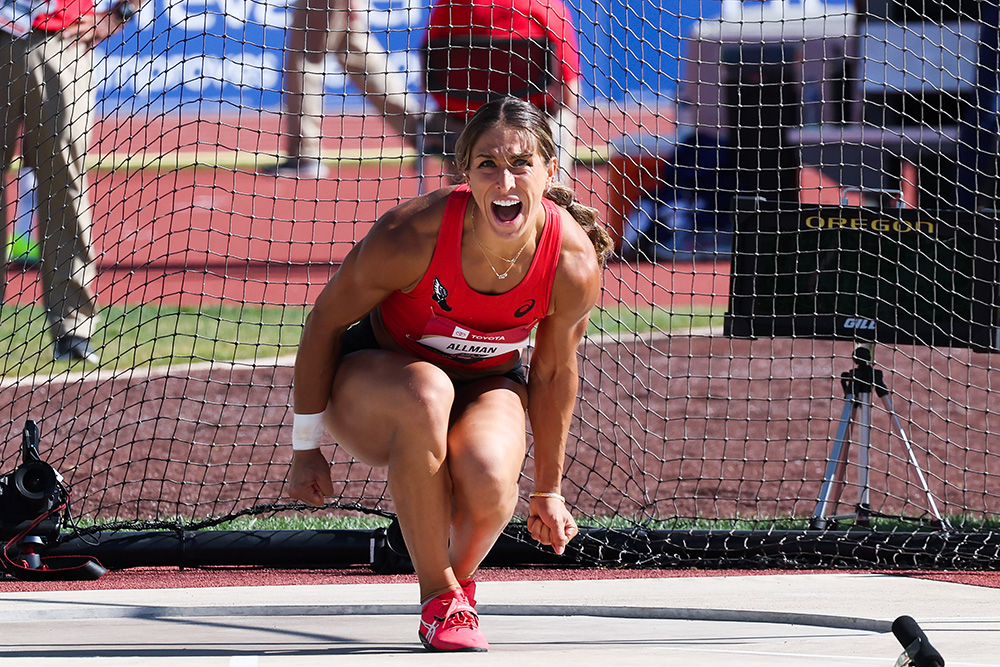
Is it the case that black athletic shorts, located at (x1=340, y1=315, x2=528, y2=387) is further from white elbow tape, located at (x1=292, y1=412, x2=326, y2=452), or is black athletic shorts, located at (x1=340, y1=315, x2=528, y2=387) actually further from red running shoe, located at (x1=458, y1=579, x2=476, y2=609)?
red running shoe, located at (x1=458, y1=579, x2=476, y2=609)

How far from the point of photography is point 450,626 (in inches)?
99.7

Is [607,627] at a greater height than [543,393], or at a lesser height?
lesser

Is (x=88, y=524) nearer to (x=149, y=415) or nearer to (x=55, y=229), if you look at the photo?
(x=149, y=415)

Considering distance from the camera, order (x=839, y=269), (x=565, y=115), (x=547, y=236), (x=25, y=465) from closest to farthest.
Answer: (x=547, y=236) → (x=25, y=465) → (x=839, y=269) → (x=565, y=115)

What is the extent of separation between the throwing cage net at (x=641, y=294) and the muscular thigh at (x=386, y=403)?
4.80 ft

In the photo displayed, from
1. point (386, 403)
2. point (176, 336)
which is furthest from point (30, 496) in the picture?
point (176, 336)

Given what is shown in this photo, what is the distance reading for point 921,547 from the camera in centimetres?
413

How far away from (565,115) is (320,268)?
2871 mm

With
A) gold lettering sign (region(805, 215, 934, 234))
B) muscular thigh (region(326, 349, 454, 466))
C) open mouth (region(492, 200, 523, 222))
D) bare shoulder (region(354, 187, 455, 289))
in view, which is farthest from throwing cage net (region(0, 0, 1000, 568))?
open mouth (region(492, 200, 523, 222))

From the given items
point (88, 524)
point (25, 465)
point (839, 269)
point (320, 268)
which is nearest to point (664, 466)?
point (839, 269)

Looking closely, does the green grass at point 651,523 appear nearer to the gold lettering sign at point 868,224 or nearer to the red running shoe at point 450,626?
the gold lettering sign at point 868,224

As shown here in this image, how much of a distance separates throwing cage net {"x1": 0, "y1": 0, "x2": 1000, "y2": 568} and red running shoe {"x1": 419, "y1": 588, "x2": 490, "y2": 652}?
161 cm

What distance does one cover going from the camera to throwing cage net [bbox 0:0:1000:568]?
4.51 meters

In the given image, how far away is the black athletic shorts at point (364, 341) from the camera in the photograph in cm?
300
